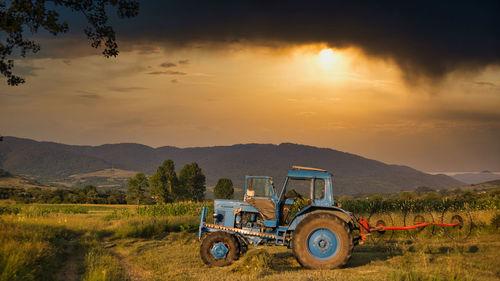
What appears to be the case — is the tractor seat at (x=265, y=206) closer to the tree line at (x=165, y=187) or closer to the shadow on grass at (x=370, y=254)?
the shadow on grass at (x=370, y=254)

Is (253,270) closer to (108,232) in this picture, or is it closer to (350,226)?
(350,226)

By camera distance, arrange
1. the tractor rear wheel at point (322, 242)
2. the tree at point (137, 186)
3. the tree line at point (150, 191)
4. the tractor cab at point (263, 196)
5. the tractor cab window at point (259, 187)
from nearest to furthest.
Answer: the tractor rear wheel at point (322, 242) < the tractor cab at point (263, 196) < the tractor cab window at point (259, 187) < the tree line at point (150, 191) < the tree at point (137, 186)

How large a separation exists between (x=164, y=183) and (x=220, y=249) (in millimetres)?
70654

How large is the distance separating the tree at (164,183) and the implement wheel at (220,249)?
68356 mm

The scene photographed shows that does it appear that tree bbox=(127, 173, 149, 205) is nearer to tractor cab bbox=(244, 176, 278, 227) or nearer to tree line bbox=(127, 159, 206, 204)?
tree line bbox=(127, 159, 206, 204)

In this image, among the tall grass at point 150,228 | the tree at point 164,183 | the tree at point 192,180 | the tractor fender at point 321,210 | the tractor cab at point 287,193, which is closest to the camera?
the tractor fender at point 321,210

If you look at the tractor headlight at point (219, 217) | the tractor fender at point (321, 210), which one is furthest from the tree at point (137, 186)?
the tractor fender at point (321, 210)

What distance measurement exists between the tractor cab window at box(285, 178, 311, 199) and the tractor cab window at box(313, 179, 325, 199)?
0.77 ft

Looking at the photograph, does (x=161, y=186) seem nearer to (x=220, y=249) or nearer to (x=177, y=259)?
(x=177, y=259)

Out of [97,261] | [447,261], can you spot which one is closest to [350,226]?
[447,261]

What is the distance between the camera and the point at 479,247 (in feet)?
48.9

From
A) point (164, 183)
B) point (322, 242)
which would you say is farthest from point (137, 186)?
point (322, 242)

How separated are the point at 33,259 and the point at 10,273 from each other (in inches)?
61.9

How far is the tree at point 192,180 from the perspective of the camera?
3354 inches
